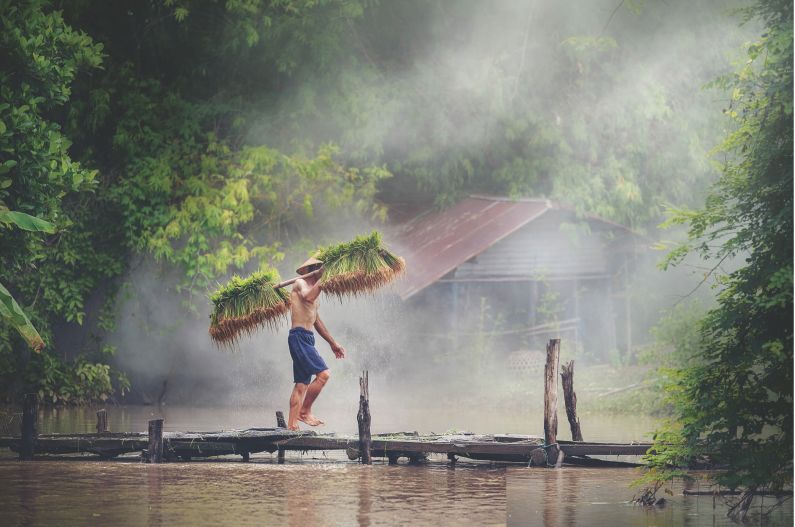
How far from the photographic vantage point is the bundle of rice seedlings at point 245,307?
15.1m

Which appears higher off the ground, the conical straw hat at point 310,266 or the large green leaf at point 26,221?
the large green leaf at point 26,221

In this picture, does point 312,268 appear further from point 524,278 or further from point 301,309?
point 524,278

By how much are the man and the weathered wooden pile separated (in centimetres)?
51

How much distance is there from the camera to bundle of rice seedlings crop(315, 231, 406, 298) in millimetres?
14883

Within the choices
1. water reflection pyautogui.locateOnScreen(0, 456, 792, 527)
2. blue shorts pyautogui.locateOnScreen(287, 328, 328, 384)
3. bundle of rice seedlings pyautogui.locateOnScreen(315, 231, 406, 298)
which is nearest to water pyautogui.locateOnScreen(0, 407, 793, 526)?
water reflection pyautogui.locateOnScreen(0, 456, 792, 527)

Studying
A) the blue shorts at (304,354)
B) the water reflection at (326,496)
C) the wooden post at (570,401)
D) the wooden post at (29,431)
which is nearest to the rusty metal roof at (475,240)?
the blue shorts at (304,354)

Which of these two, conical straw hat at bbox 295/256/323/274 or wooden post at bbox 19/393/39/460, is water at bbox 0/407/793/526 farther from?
conical straw hat at bbox 295/256/323/274

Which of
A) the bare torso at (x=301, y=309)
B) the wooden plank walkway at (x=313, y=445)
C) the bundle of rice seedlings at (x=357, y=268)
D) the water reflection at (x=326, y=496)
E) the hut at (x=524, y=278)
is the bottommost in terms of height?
the water reflection at (x=326, y=496)

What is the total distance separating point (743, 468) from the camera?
10.1 meters

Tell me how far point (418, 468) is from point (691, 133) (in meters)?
18.6

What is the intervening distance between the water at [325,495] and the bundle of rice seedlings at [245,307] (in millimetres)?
1662

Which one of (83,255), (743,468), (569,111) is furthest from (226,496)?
(569,111)

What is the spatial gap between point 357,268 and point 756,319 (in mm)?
5800

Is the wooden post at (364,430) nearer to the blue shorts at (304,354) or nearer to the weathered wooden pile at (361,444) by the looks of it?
the weathered wooden pile at (361,444)
